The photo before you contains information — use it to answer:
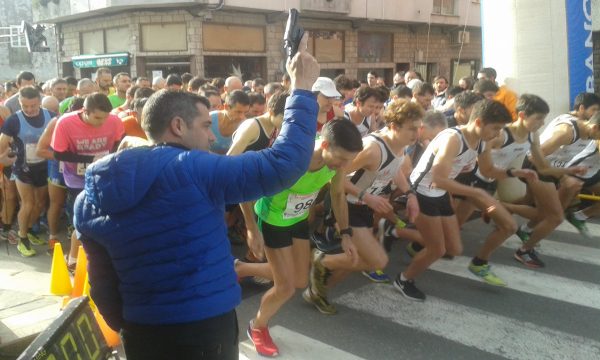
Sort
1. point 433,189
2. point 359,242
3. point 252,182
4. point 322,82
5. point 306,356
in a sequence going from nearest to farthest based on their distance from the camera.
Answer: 1. point 252,182
2. point 306,356
3. point 359,242
4. point 433,189
5. point 322,82

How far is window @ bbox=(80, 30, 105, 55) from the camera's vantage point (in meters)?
20.1

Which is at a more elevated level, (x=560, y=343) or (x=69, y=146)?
(x=69, y=146)

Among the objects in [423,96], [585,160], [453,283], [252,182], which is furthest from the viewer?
[423,96]

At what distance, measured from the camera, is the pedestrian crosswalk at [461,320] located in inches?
148

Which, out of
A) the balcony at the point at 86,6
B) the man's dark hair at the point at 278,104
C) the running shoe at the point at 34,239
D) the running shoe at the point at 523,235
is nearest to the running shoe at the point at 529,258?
the running shoe at the point at 523,235

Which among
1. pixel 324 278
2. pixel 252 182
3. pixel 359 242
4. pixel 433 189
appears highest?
pixel 252 182

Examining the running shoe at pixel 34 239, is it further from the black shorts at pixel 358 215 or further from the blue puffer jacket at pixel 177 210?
the blue puffer jacket at pixel 177 210

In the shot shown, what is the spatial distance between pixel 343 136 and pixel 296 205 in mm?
652

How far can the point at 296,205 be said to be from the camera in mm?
3816

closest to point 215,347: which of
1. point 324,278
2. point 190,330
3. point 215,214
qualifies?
point 190,330

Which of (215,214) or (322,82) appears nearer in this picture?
(215,214)

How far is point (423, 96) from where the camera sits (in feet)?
26.6

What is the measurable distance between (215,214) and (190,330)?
0.45 meters

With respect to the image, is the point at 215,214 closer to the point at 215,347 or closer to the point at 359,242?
the point at 215,347
